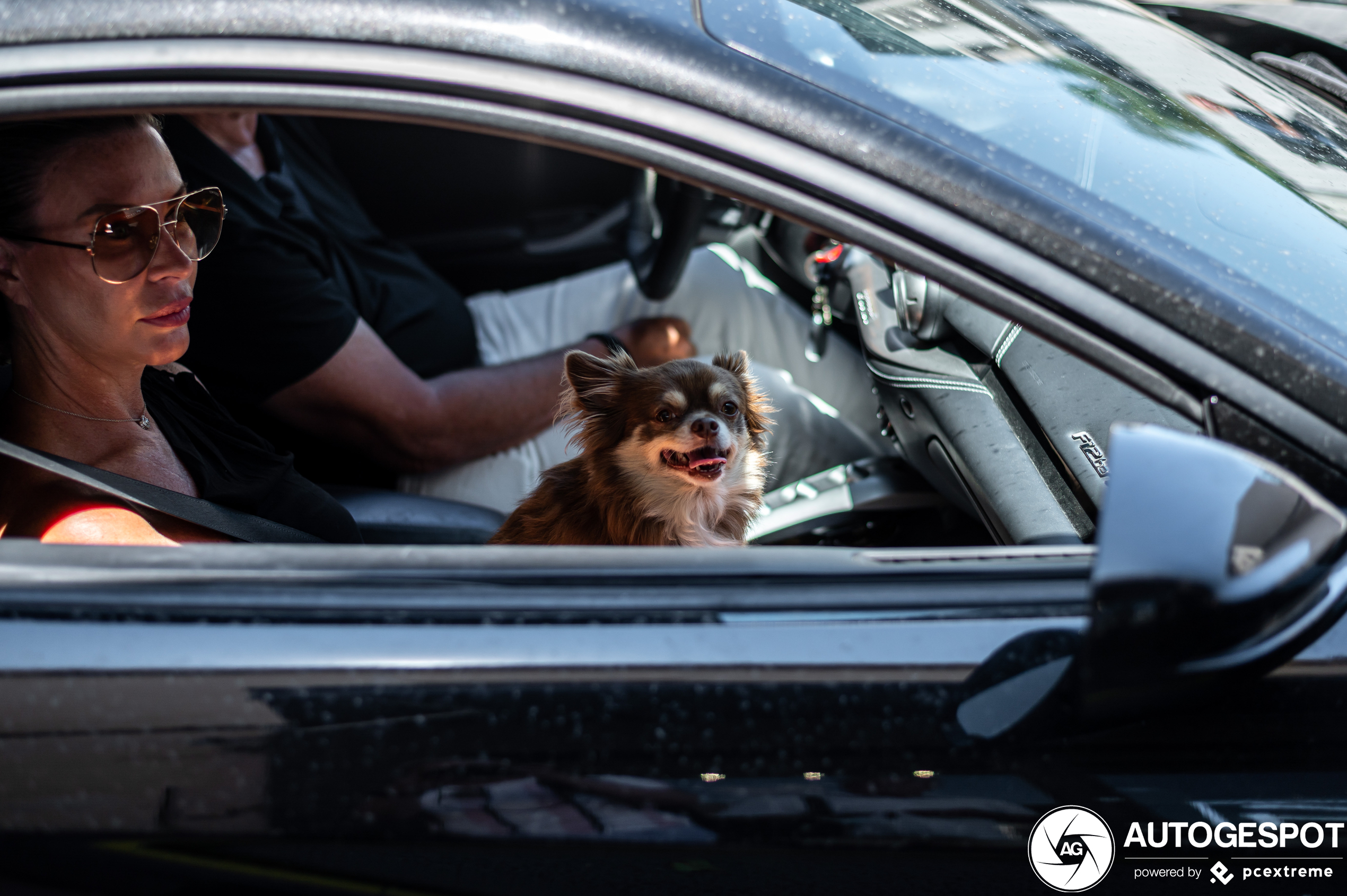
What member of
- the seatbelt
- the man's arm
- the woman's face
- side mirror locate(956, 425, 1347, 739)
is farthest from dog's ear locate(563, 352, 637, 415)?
side mirror locate(956, 425, 1347, 739)

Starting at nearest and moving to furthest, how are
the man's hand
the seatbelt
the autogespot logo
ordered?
the autogespot logo → the seatbelt → the man's hand

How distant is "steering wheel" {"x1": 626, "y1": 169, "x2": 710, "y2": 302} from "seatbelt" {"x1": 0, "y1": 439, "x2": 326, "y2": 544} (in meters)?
1.45

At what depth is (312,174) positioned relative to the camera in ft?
11.0

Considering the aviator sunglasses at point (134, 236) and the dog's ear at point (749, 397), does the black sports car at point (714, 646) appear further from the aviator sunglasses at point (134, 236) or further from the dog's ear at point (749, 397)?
the dog's ear at point (749, 397)

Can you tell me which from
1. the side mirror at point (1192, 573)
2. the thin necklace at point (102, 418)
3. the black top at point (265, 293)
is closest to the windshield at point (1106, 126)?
the side mirror at point (1192, 573)

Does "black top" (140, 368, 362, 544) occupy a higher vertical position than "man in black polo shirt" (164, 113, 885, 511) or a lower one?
lower

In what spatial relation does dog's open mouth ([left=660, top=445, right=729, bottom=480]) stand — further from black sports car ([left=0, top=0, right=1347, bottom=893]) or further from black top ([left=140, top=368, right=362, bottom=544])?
black sports car ([left=0, top=0, right=1347, bottom=893])

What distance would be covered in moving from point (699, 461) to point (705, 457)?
0.02 meters

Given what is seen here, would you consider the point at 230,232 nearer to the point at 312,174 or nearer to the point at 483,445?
the point at 483,445

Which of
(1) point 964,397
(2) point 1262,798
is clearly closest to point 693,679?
(2) point 1262,798

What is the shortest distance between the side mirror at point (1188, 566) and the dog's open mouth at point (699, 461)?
108 cm

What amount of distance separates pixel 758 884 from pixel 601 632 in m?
0.34

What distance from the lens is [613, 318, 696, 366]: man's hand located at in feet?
9.71

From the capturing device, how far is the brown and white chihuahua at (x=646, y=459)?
205cm
